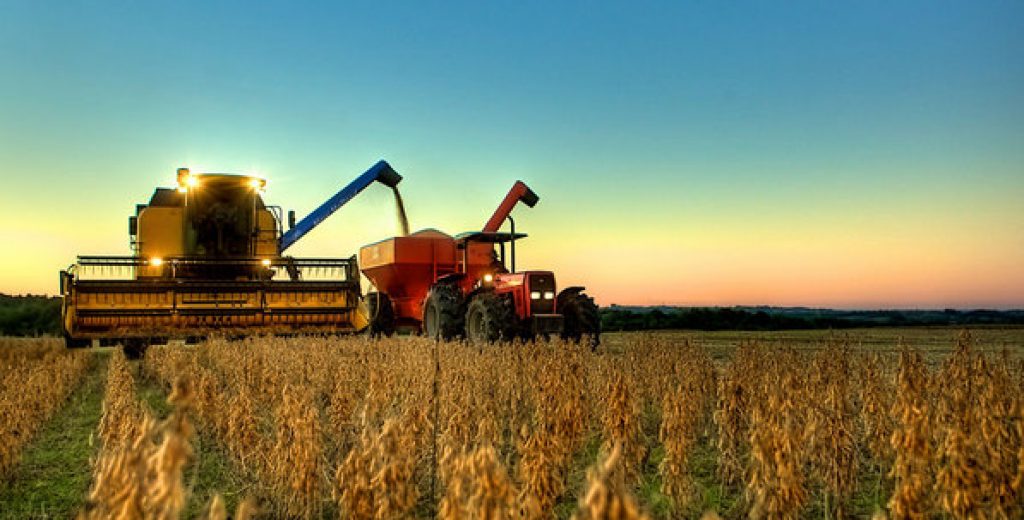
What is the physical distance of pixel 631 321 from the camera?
115ft

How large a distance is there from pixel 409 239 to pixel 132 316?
5.84 m

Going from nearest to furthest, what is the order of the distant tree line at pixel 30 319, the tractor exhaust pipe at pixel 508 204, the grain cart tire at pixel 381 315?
the grain cart tire at pixel 381 315 → the tractor exhaust pipe at pixel 508 204 → the distant tree line at pixel 30 319

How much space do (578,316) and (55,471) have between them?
8.72m

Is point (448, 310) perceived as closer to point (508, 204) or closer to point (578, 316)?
point (578, 316)

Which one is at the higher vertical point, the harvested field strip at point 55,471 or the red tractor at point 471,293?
the red tractor at point 471,293

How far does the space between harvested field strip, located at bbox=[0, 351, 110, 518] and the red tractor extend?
6.05 meters

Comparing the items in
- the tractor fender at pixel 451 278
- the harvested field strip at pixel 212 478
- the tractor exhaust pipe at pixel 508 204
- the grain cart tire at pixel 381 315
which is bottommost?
the harvested field strip at pixel 212 478

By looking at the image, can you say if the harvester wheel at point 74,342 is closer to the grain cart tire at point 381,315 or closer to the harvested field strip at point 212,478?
the grain cart tire at point 381,315

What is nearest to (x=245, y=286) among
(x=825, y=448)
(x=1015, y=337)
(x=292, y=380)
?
(x=292, y=380)

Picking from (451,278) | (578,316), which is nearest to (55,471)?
(578,316)

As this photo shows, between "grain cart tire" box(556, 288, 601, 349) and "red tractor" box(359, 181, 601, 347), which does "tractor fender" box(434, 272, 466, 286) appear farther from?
"grain cart tire" box(556, 288, 601, 349)

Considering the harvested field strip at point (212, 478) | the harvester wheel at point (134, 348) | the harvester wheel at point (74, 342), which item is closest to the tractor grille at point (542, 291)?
the harvested field strip at point (212, 478)

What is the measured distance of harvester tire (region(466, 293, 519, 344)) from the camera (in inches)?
509

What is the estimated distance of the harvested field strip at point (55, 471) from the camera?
211 inches
